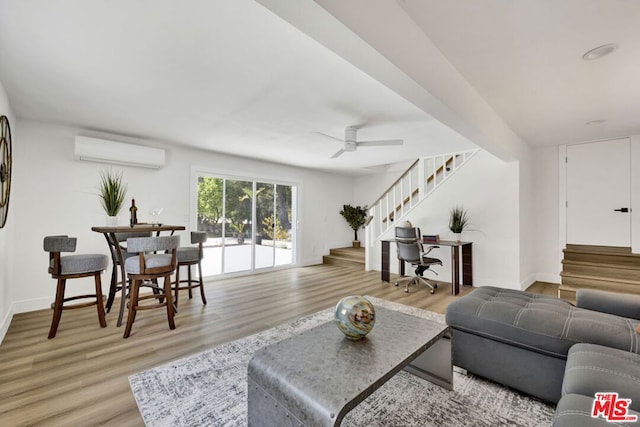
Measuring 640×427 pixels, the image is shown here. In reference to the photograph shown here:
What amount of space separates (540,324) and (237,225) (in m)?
4.94

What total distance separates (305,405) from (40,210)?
4399 mm

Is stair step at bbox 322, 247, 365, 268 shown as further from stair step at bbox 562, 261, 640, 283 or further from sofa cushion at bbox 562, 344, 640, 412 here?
sofa cushion at bbox 562, 344, 640, 412

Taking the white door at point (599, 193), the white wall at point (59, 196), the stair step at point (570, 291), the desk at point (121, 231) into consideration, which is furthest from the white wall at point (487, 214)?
the white wall at point (59, 196)

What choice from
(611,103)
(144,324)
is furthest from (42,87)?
(611,103)

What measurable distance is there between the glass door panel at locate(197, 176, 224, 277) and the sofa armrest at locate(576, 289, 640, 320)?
5.10 meters

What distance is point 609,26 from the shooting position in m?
1.77

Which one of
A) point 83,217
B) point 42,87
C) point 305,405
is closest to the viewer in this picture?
point 305,405

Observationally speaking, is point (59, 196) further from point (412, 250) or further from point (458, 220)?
point (458, 220)

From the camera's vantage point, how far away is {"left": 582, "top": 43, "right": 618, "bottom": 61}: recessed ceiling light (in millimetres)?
1970

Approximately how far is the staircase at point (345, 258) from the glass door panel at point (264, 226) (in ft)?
5.26

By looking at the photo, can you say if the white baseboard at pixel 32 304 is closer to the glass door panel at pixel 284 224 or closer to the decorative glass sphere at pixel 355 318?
the glass door panel at pixel 284 224

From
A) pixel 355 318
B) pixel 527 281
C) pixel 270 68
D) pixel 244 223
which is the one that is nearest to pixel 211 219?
pixel 244 223

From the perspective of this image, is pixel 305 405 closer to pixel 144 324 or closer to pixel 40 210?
pixel 144 324

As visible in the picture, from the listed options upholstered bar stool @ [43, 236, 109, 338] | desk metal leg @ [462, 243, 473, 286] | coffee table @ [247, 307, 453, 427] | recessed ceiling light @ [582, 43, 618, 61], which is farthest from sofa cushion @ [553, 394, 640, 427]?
desk metal leg @ [462, 243, 473, 286]
